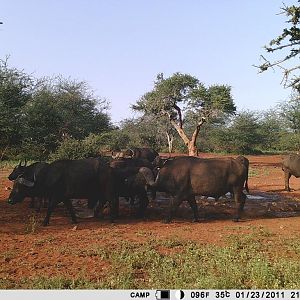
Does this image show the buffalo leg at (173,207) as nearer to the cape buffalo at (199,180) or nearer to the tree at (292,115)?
the cape buffalo at (199,180)

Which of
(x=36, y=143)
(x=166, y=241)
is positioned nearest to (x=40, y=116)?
(x=36, y=143)

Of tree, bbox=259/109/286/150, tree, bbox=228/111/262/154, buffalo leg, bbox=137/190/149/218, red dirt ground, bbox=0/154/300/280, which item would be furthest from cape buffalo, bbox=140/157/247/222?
tree, bbox=259/109/286/150

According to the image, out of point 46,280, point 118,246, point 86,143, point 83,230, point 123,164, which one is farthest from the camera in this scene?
point 86,143

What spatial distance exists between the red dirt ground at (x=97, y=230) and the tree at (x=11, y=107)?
273 inches

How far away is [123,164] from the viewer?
48.3ft

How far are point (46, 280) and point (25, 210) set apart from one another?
7.86 metres

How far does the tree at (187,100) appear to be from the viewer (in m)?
38.8

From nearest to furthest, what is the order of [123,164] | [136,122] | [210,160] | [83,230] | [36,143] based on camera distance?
1. [83,230]
2. [210,160]
3. [123,164]
4. [36,143]
5. [136,122]

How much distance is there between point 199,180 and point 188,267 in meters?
5.74

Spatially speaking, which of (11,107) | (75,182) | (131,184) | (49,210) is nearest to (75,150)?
(11,107)

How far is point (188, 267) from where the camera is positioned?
6766 millimetres

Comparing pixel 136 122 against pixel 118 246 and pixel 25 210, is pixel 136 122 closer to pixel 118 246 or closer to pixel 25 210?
pixel 25 210

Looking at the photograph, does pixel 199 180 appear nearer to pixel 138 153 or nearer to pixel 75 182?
pixel 75 182

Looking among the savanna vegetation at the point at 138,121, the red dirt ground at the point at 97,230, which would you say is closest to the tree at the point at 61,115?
the savanna vegetation at the point at 138,121
